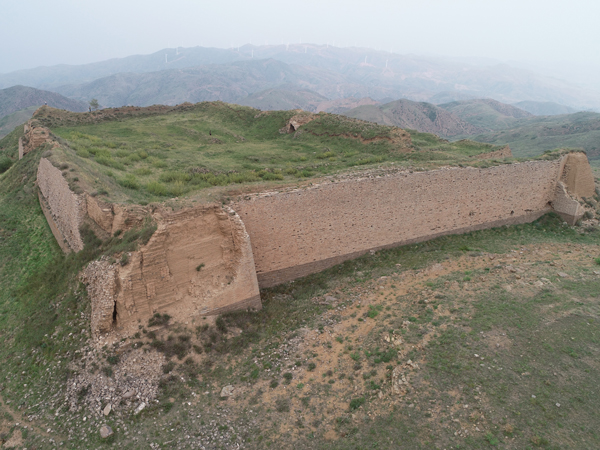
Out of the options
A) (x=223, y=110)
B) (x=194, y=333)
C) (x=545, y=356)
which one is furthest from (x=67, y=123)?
(x=545, y=356)

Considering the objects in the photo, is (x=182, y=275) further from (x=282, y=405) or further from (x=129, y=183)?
(x=129, y=183)

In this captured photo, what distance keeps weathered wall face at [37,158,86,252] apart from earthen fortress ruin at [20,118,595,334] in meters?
0.04

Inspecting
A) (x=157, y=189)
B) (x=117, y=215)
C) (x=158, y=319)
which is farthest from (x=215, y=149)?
(x=158, y=319)

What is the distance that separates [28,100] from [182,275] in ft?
417

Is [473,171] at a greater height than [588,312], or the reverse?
[473,171]

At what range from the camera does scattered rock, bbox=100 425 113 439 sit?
21.3ft

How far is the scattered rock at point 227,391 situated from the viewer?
7535 millimetres

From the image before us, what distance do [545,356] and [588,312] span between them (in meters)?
2.23

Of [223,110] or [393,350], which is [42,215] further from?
[223,110]

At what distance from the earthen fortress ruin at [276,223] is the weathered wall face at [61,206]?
0.12 ft

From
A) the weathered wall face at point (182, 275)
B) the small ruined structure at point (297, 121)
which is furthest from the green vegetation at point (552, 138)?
the weathered wall face at point (182, 275)

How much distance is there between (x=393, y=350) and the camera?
7.91 metres

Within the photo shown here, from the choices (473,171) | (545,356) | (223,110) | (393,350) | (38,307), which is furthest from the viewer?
(223,110)

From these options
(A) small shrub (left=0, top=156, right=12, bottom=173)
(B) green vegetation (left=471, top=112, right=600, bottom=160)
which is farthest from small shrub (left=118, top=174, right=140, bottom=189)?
(B) green vegetation (left=471, top=112, right=600, bottom=160)
